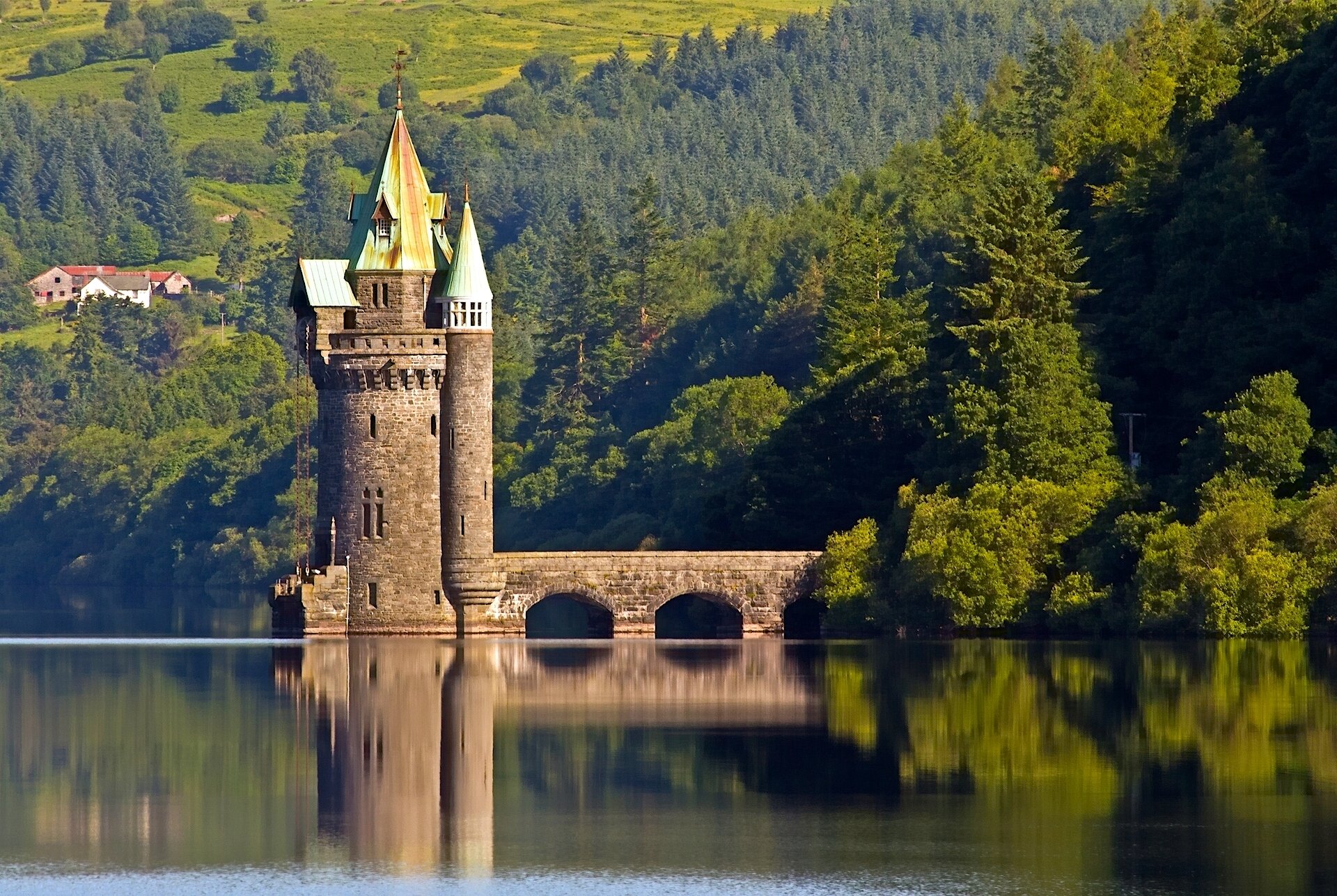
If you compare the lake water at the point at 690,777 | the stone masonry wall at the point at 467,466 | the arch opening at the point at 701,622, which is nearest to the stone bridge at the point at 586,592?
the stone masonry wall at the point at 467,466

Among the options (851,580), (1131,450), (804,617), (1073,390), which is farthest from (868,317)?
(851,580)

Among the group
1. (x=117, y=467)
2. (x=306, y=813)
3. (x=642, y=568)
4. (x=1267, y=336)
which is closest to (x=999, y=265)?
(x=1267, y=336)

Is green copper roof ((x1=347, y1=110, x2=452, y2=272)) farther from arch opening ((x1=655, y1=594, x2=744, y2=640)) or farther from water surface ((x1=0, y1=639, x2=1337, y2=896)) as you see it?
water surface ((x1=0, y1=639, x2=1337, y2=896))

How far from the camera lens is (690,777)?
53.7 m

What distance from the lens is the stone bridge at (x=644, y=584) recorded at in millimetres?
96938

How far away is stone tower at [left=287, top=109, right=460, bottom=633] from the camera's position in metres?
95.1

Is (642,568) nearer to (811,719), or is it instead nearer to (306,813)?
(811,719)

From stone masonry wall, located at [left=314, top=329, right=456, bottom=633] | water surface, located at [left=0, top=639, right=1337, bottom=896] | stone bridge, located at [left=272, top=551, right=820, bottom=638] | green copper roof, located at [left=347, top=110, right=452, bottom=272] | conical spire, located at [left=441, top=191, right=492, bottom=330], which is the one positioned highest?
green copper roof, located at [left=347, top=110, right=452, bottom=272]

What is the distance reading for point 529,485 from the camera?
152 meters

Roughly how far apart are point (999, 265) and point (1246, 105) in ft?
37.1

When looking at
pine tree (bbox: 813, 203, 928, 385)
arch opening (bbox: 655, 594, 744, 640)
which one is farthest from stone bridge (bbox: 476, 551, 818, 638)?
pine tree (bbox: 813, 203, 928, 385)

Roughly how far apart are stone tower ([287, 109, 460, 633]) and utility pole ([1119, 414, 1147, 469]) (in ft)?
69.3

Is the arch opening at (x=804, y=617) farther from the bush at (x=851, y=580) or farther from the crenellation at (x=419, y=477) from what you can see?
the crenellation at (x=419, y=477)

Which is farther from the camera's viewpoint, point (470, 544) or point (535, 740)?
point (470, 544)
